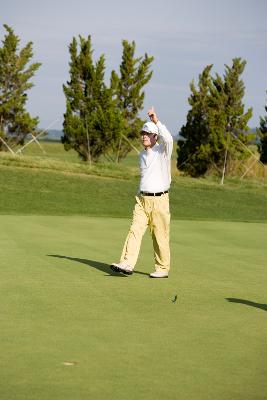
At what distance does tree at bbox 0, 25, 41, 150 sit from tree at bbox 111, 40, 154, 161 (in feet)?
14.5

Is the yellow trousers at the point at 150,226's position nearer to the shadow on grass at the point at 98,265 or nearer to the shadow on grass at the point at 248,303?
the shadow on grass at the point at 98,265

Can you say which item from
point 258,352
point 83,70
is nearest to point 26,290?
point 258,352

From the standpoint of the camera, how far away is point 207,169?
49.5 metres

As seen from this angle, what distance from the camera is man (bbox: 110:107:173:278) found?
12.9m

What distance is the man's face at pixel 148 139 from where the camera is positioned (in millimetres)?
12836

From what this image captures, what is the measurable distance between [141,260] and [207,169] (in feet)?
112

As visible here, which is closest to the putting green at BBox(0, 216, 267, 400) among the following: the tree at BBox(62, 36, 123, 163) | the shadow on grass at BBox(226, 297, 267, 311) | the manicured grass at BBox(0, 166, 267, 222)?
the shadow on grass at BBox(226, 297, 267, 311)

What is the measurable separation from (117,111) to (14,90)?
535cm

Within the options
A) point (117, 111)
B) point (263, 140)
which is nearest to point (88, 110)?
point (117, 111)

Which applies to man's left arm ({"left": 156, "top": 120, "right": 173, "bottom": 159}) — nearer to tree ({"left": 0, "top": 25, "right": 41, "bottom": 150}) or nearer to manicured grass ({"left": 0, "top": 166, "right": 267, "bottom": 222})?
manicured grass ({"left": 0, "top": 166, "right": 267, "bottom": 222})

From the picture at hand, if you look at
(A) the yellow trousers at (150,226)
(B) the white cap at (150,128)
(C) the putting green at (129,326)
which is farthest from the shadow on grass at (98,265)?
(B) the white cap at (150,128)

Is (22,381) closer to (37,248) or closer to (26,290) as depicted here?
(26,290)

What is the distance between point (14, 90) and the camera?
48.3 m

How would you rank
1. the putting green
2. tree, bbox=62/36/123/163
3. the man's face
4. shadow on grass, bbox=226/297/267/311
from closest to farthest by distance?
1. the putting green
2. shadow on grass, bbox=226/297/267/311
3. the man's face
4. tree, bbox=62/36/123/163
